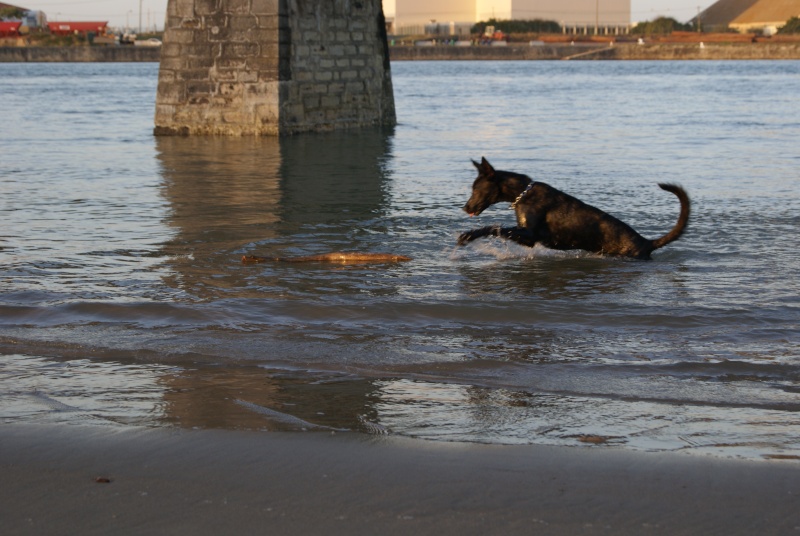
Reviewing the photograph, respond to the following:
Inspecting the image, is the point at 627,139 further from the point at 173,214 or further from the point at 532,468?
the point at 532,468

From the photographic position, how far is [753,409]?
4.75 meters

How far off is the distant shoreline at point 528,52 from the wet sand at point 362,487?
338 ft

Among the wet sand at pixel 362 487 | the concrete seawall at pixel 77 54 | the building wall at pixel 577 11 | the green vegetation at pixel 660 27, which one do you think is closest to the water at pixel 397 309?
the wet sand at pixel 362 487

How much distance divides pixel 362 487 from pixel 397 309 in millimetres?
3593

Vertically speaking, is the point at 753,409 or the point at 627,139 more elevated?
the point at 627,139

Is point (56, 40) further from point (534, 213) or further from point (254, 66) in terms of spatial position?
point (534, 213)

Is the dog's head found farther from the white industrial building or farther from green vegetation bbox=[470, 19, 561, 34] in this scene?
green vegetation bbox=[470, 19, 561, 34]

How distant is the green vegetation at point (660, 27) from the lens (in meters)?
129

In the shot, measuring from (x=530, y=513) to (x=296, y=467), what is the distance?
0.85 m

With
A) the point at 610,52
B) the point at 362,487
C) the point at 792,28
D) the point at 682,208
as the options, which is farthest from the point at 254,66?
the point at 792,28

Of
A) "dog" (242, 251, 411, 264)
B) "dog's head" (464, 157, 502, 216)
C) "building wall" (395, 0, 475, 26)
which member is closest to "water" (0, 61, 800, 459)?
"dog" (242, 251, 411, 264)

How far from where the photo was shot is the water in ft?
15.1

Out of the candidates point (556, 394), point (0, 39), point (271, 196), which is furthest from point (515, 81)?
point (0, 39)

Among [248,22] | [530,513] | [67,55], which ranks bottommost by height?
[530,513]
